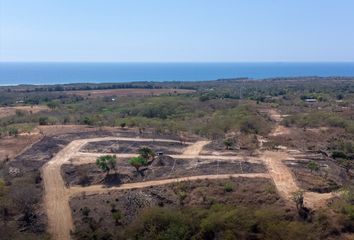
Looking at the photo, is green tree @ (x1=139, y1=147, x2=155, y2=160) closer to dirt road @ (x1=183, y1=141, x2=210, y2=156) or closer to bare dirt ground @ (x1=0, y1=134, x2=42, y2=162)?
dirt road @ (x1=183, y1=141, x2=210, y2=156)

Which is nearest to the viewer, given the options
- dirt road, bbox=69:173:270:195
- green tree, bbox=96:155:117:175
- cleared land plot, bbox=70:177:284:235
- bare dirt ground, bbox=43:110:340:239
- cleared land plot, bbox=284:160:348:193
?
bare dirt ground, bbox=43:110:340:239

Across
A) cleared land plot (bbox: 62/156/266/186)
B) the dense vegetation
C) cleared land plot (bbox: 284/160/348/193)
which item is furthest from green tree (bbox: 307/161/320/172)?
cleared land plot (bbox: 62/156/266/186)

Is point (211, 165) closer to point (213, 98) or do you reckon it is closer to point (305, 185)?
point (305, 185)

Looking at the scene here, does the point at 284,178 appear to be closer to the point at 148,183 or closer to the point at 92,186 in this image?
the point at 148,183

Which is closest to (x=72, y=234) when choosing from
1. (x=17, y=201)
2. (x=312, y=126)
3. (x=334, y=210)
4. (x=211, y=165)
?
(x=17, y=201)

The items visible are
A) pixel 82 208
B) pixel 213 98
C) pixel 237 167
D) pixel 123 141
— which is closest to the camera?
pixel 82 208

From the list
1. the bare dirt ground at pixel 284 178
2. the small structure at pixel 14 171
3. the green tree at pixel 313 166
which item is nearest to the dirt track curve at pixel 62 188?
the bare dirt ground at pixel 284 178

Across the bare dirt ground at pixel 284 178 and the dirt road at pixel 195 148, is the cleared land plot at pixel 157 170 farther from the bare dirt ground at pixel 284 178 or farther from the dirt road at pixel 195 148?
the dirt road at pixel 195 148
